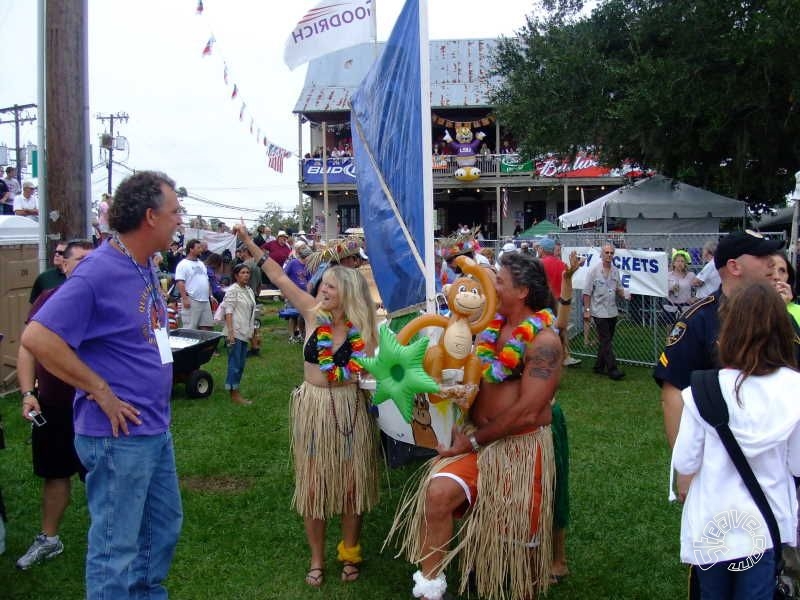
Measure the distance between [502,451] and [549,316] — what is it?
68cm

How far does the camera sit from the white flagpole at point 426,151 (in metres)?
3.46

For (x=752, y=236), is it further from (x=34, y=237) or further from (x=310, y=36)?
(x=34, y=237)

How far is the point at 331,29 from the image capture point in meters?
4.50

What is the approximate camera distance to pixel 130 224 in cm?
269

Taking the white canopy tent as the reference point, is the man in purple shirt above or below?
below

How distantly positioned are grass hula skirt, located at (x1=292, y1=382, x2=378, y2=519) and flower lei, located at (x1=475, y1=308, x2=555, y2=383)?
90 cm

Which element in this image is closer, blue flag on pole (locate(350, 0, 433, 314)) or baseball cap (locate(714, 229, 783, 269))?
baseball cap (locate(714, 229, 783, 269))

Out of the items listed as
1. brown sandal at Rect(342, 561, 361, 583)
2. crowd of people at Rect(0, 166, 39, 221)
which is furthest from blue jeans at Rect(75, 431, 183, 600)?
crowd of people at Rect(0, 166, 39, 221)

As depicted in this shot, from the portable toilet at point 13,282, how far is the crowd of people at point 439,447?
3.63 metres

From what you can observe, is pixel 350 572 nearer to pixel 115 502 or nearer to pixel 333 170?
pixel 115 502

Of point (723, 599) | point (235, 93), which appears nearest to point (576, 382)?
point (723, 599)

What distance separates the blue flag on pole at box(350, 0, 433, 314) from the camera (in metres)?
3.52

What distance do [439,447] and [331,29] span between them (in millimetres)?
2737

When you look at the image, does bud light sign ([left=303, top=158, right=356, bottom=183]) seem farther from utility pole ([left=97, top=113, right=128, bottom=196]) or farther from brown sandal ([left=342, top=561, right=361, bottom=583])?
brown sandal ([left=342, top=561, right=361, bottom=583])
